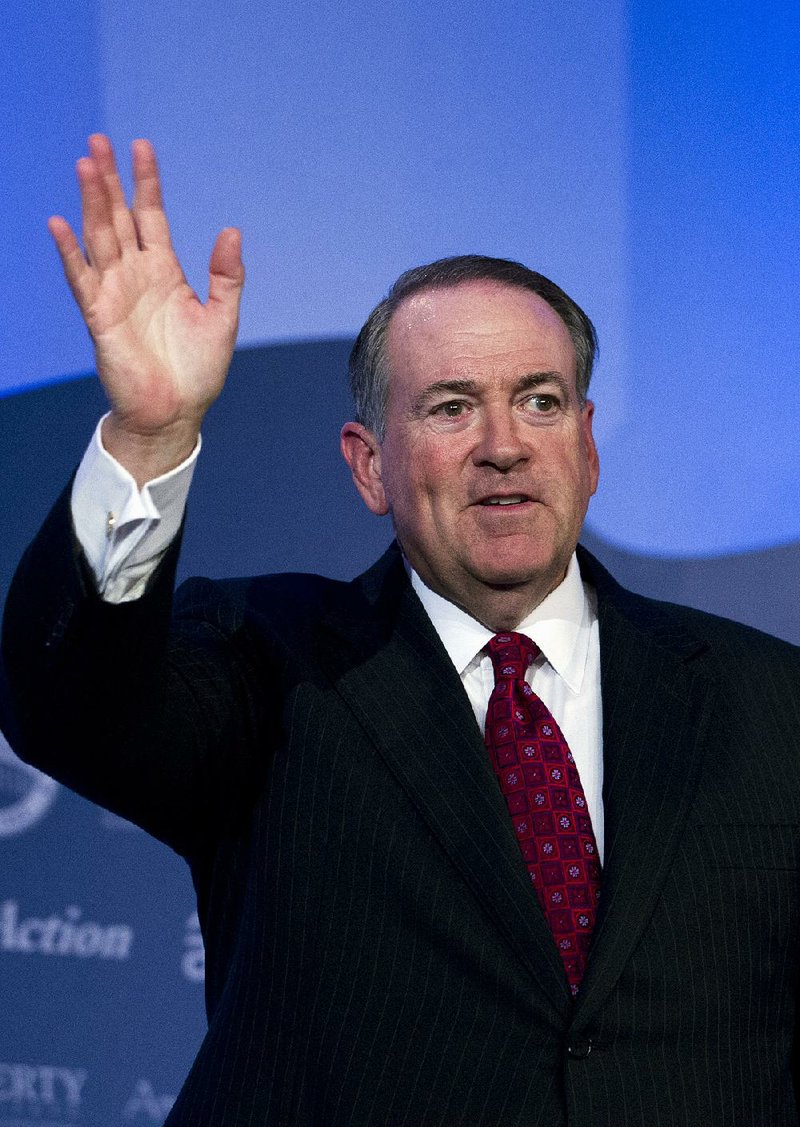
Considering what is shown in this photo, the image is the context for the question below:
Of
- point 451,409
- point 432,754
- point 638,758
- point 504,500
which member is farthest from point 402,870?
point 451,409

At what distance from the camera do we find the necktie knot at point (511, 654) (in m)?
1.82

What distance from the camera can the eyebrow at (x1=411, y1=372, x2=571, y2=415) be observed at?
1901 millimetres

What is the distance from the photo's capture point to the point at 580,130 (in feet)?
8.47

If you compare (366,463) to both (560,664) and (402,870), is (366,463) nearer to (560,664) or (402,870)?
(560,664)

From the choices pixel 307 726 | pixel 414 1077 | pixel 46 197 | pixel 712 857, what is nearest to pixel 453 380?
pixel 307 726

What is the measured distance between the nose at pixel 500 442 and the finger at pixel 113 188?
0.61 metres

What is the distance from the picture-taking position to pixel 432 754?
1689 millimetres

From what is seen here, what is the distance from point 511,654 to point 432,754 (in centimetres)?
22

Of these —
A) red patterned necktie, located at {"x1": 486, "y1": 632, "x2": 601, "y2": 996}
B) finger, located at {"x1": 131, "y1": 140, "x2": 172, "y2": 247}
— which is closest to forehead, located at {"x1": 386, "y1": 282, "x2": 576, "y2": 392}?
red patterned necktie, located at {"x1": 486, "y1": 632, "x2": 601, "y2": 996}

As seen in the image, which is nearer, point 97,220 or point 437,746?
point 97,220

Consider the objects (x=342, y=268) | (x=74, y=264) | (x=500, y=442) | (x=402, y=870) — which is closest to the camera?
(x=74, y=264)

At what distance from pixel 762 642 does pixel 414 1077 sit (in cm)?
82

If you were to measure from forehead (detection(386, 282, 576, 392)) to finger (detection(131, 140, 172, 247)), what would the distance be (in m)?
0.56

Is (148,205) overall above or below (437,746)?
above
